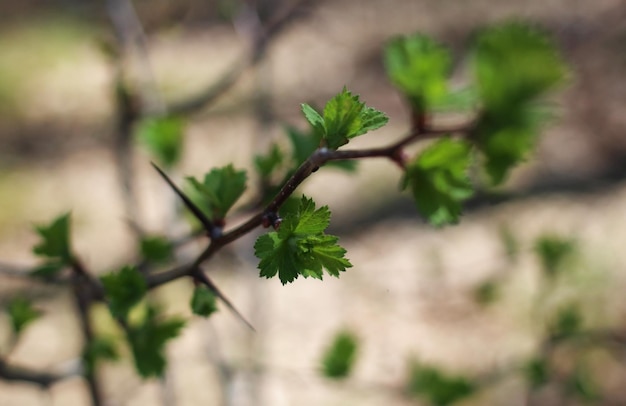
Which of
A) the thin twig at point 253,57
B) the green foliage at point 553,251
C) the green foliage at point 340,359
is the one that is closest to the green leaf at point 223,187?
the green foliage at point 340,359

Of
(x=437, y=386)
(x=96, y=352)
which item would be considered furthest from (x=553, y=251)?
(x=96, y=352)

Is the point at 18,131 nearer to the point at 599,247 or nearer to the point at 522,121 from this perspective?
the point at 599,247

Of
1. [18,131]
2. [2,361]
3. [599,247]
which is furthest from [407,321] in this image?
[18,131]

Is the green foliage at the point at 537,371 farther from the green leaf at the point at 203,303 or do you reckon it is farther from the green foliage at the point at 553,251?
the green leaf at the point at 203,303

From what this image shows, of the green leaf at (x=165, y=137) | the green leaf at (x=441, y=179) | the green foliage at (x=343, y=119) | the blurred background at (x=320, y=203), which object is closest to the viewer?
the green foliage at (x=343, y=119)

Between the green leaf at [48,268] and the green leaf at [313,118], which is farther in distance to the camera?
the green leaf at [48,268]
